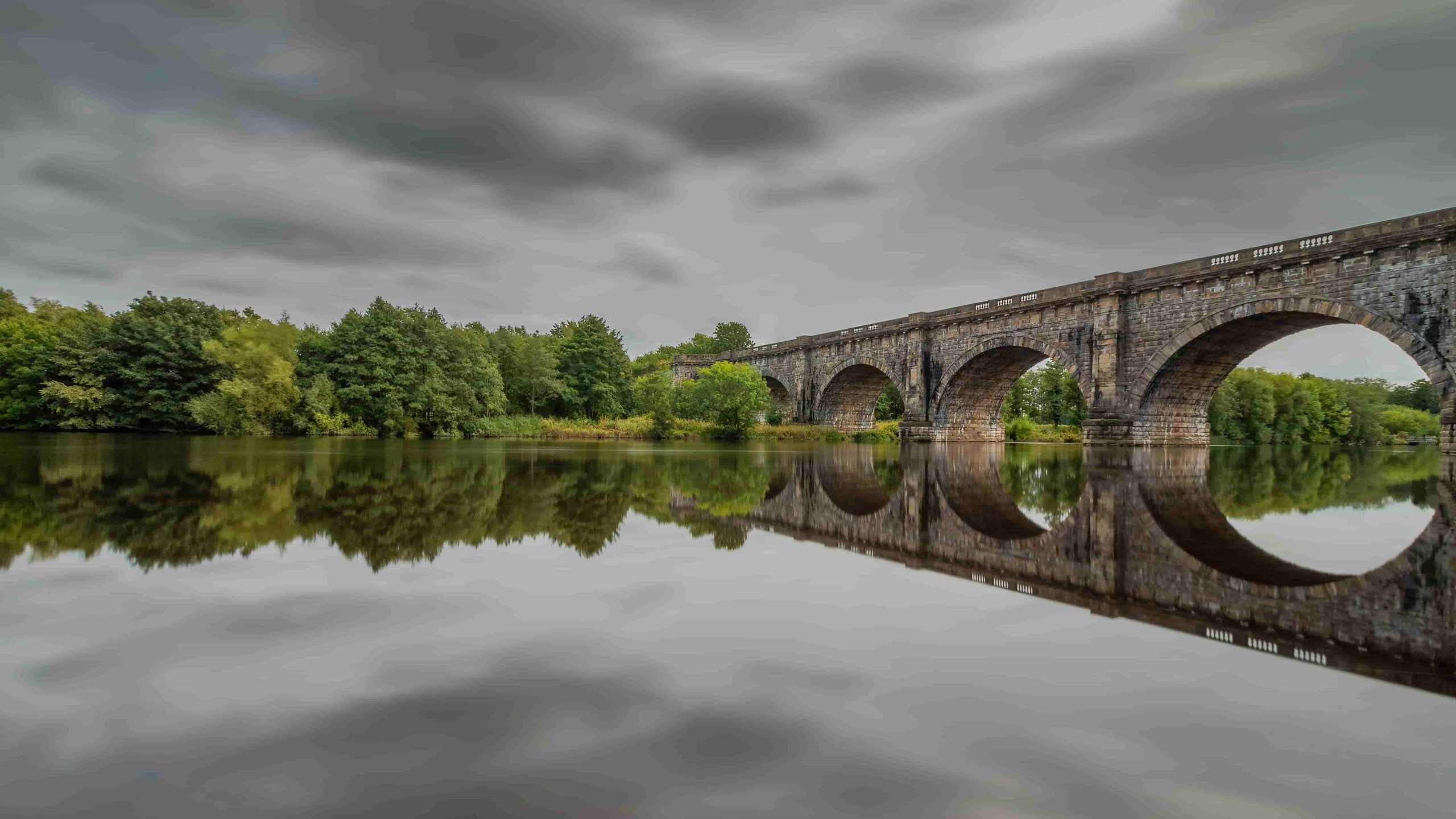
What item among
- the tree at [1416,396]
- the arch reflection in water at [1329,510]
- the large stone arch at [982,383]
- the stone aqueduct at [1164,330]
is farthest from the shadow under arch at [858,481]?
the tree at [1416,396]

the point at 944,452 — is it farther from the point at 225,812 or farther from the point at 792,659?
the point at 225,812

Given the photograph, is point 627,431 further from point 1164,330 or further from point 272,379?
point 1164,330

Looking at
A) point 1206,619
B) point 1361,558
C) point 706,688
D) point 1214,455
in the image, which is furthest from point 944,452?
point 706,688

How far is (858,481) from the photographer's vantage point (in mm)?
13352

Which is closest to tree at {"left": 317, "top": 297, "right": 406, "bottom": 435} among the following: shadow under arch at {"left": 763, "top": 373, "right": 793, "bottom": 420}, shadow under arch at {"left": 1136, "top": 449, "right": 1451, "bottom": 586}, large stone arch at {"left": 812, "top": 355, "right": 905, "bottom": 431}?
shadow under arch at {"left": 763, "top": 373, "right": 793, "bottom": 420}

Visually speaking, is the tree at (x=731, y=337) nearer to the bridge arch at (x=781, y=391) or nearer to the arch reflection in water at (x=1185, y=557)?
the bridge arch at (x=781, y=391)

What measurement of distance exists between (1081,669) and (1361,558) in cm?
484

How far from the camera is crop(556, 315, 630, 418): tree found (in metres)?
47.6

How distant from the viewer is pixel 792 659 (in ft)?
10.0

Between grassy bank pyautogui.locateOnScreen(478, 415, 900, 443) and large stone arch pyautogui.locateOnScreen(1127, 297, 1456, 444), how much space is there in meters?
15.8

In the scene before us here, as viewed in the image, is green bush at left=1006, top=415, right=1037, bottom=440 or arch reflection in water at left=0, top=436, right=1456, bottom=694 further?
green bush at left=1006, top=415, right=1037, bottom=440

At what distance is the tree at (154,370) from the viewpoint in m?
38.7

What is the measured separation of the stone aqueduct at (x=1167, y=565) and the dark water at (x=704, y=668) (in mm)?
40

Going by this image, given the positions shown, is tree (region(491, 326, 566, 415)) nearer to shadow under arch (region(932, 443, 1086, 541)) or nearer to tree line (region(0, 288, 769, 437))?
tree line (region(0, 288, 769, 437))
